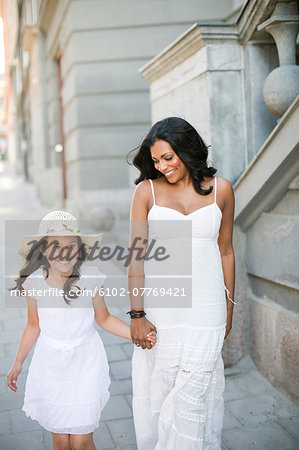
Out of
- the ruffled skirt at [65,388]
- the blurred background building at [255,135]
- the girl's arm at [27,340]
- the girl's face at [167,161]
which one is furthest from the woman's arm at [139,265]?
the blurred background building at [255,135]

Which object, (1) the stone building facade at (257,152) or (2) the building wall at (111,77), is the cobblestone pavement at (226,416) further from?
(2) the building wall at (111,77)

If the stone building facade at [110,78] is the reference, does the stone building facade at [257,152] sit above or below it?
below

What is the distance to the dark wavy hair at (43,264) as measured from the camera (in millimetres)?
2570

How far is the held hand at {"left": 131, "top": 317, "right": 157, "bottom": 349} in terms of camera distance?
8.25ft

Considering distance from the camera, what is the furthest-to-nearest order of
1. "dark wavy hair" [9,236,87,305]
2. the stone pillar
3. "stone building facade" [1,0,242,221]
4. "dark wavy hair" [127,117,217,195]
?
"stone building facade" [1,0,242,221]
the stone pillar
"dark wavy hair" [9,236,87,305]
"dark wavy hair" [127,117,217,195]

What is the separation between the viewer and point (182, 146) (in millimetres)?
2486

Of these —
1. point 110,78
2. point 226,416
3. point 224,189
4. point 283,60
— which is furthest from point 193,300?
point 110,78

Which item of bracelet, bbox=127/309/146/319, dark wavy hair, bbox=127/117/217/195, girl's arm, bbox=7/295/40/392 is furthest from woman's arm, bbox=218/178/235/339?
girl's arm, bbox=7/295/40/392

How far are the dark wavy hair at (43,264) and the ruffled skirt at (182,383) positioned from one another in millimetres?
475

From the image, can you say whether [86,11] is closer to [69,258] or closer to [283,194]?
[283,194]

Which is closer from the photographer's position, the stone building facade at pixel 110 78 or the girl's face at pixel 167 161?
the girl's face at pixel 167 161

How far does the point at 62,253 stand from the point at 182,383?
86 cm

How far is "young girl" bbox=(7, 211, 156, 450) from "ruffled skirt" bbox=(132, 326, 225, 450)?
0.44ft

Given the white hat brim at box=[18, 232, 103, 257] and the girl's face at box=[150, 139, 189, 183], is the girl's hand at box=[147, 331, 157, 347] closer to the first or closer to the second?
the white hat brim at box=[18, 232, 103, 257]
